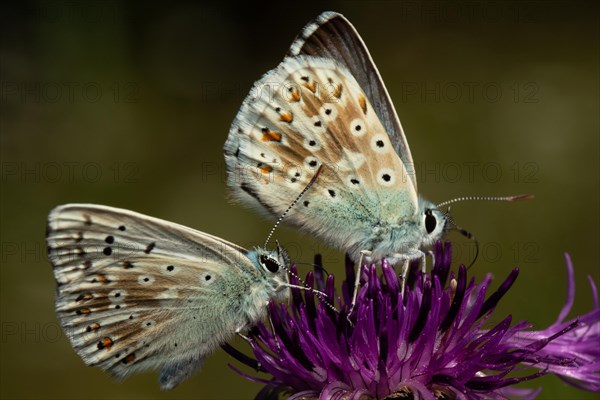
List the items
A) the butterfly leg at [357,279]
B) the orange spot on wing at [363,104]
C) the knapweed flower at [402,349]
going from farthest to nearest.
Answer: the orange spot on wing at [363,104] < the butterfly leg at [357,279] < the knapweed flower at [402,349]

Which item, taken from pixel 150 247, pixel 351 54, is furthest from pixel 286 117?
pixel 150 247

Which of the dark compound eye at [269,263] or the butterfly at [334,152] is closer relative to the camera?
the dark compound eye at [269,263]

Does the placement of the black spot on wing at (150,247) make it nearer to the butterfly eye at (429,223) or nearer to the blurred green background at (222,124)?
the butterfly eye at (429,223)

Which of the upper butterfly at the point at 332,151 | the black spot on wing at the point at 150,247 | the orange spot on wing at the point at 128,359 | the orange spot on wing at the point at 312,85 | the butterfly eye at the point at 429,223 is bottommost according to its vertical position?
the orange spot on wing at the point at 128,359

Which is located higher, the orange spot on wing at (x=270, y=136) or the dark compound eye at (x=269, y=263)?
the orange spot on wing at (x=270, y=136)

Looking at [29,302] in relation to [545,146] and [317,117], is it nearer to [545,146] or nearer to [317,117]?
[317,117]

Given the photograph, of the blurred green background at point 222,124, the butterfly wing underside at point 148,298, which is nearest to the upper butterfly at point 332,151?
the butterfly wing underside at point 148,298

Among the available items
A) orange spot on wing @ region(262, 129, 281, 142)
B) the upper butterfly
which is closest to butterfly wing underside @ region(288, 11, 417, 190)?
the upper butterfly
